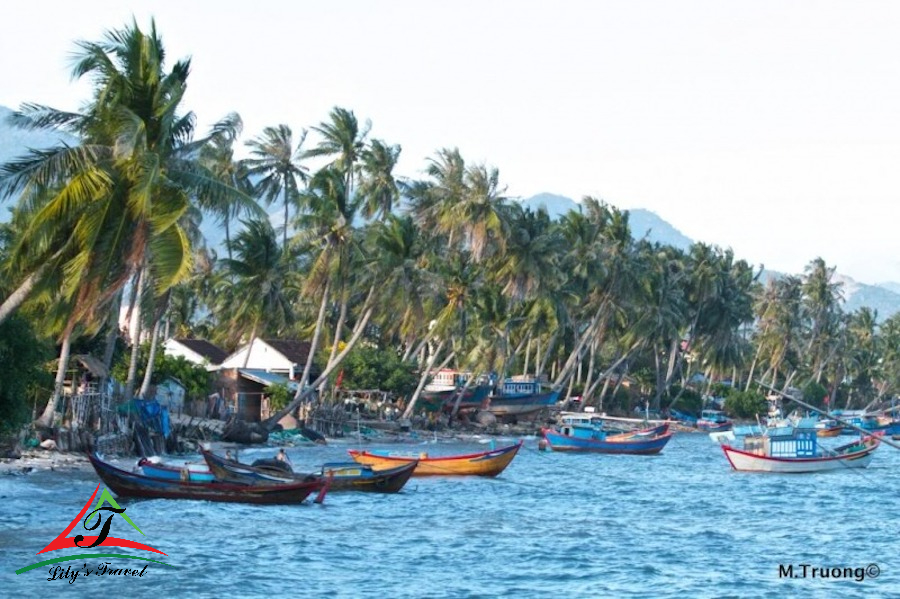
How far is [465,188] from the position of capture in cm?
7456

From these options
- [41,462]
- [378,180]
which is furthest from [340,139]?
[41,462]

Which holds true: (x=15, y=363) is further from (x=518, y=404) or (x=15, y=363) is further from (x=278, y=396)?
(x=518, y=404)

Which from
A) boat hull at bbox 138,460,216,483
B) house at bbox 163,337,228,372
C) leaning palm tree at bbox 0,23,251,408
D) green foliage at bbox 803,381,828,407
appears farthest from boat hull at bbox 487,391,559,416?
leaning palm tree at bbox 0,23,251,408

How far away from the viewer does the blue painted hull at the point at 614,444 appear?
63.2m

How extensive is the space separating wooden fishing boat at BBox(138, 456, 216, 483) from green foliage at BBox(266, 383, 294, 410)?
100ft

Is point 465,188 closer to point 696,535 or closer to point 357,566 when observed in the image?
point 696,535

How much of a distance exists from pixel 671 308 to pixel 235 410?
4280 centimetres

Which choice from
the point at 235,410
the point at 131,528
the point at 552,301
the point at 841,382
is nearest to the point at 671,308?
the point at 552,301

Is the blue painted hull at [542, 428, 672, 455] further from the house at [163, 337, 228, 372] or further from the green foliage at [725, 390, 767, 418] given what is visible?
the green foliage at [725, 390, 767, 418]

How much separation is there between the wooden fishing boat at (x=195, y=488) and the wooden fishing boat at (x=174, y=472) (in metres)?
0.15

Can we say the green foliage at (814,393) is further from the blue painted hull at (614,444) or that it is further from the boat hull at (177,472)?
the boat hull at (177,472)

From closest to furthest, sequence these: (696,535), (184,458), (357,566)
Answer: (357,566), (696,535), (184,458)

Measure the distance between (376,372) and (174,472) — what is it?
3987cm

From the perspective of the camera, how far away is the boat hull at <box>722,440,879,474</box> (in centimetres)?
5125
